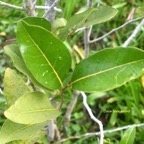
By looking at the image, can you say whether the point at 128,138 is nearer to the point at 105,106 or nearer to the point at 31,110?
the point at 31,110

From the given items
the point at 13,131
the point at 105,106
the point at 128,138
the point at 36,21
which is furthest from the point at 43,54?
the point at 105,106

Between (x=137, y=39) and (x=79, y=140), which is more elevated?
(x=137, y=39)

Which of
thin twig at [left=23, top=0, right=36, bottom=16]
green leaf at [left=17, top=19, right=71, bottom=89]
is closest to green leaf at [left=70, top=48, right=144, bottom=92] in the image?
green leaf at [left=17, top=19, right=71, bottom=89]

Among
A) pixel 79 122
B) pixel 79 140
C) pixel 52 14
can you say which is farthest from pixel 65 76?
Answer: pixel 79 122

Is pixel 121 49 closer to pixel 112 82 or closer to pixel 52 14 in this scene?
pixel 112 82

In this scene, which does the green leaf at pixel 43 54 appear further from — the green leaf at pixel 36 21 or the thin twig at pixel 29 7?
the thin twig at pixel 29 7

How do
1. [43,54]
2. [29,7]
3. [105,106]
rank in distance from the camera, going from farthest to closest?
1. [105,106]
2. [29,7]
3. [43,54]

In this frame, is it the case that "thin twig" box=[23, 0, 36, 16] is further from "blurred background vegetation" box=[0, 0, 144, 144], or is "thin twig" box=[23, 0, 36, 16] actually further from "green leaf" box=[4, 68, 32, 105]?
"blurred background vegetation" box=[0, 0, 144, 144]
